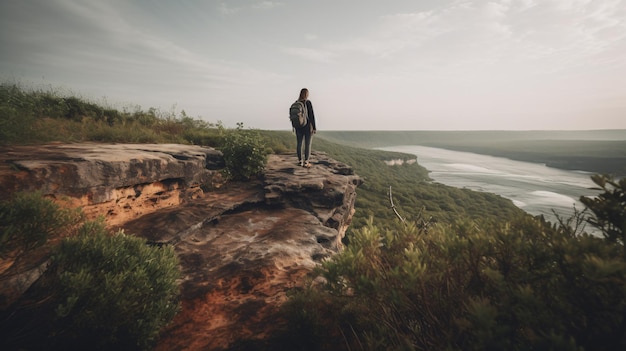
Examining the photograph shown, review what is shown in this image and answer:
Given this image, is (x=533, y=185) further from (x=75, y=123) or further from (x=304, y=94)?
(x=75, y=123)

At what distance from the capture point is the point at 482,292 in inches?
87.4

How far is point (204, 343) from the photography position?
3.11m

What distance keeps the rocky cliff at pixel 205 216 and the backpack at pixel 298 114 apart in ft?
6.77

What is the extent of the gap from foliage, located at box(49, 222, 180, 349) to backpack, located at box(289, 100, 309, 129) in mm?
6323

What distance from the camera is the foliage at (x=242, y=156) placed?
9078mm

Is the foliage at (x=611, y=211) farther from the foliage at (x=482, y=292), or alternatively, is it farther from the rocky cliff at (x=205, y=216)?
the rocky cliff at (x=205, y=216)

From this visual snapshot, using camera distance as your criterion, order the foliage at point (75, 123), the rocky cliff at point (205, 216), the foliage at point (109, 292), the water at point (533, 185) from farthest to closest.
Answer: the water at point (533, 185) → the foliage at point (75, 123) → the rocky cliff at point (205, 216) → the foliage at point (109, 292)

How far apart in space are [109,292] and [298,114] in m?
7.07

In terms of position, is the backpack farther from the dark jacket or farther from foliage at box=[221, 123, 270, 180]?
foliage at box=[221, 123, 270, 180]

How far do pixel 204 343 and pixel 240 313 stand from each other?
0.65m

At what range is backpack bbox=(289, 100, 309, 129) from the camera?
28.1 ft

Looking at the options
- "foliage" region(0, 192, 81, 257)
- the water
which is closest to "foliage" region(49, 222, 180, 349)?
"foliage" region(0, 192, 81, 257)

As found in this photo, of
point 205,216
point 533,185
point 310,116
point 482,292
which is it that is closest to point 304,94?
point 310,116

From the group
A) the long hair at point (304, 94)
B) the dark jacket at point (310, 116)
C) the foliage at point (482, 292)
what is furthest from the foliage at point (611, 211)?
the long hair at point (304, 94)
